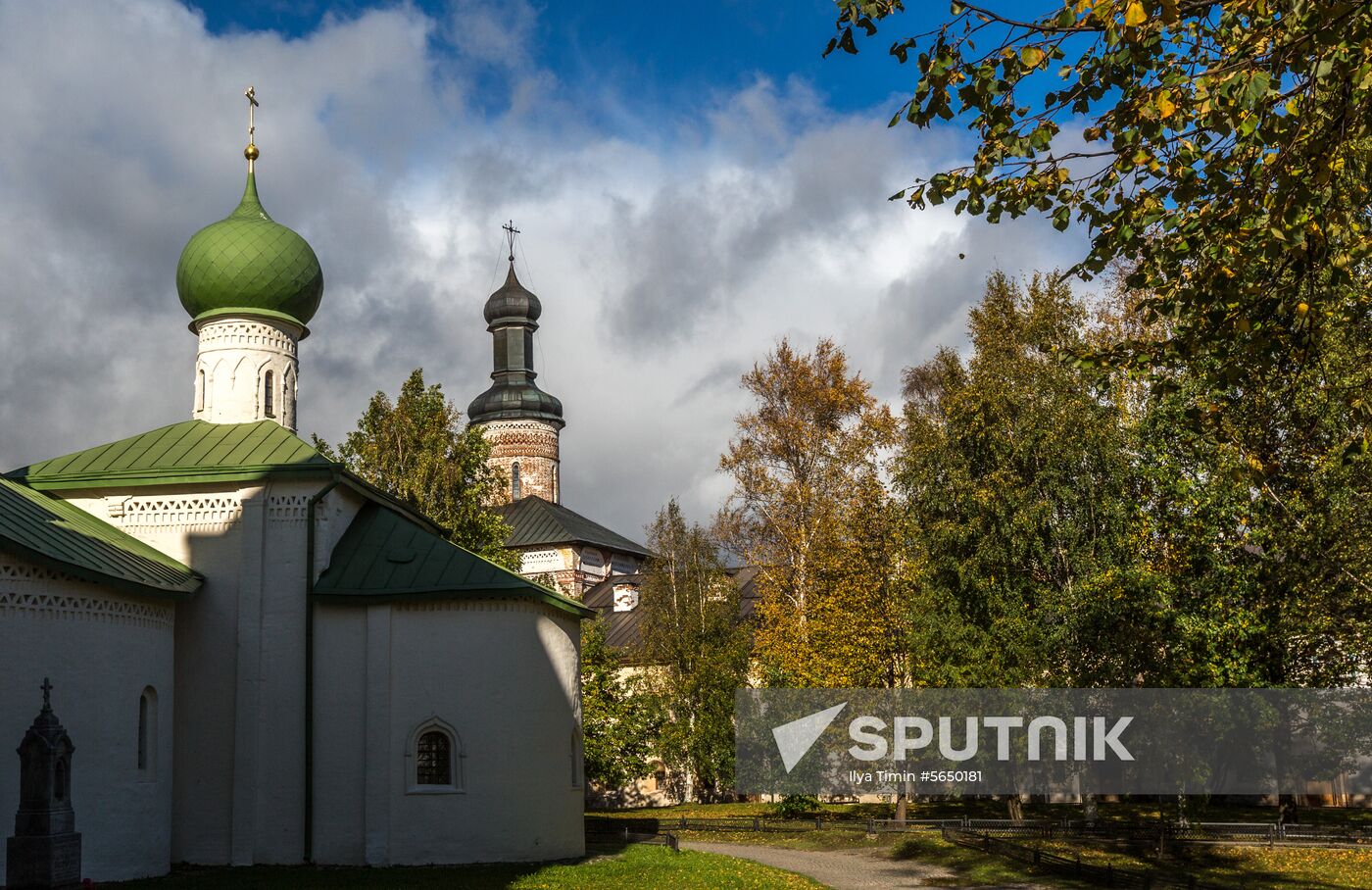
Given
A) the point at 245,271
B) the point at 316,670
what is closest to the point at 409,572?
the point at 316,670

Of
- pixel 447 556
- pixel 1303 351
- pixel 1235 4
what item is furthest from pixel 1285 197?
pixel 447 556

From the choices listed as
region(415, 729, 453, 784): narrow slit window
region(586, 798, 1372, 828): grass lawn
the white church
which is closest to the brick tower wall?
region(586, 798, 1372, 828): grass lawn

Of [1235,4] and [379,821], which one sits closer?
[1235,4]

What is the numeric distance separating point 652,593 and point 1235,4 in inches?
1122

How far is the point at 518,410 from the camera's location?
52.2 meters

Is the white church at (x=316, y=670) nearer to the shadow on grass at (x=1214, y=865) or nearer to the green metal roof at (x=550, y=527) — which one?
the shadow on grass at (x=1214, y=865)

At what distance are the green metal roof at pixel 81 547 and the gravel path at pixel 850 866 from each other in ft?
32.2

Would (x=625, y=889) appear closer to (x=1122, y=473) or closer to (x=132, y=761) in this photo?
(x=132, y=761)

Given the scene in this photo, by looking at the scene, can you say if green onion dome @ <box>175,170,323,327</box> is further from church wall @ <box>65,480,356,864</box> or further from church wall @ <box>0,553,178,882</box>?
church wall @ <box>0,553,178,882</box>

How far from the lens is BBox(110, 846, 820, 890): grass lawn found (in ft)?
48.0

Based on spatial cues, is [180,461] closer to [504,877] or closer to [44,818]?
[44,818]

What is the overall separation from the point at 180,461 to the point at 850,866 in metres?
12.3

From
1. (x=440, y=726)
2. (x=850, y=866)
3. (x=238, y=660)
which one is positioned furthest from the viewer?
(x=850, y=866)

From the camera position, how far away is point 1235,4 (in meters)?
7.65
